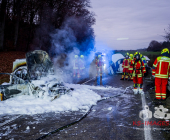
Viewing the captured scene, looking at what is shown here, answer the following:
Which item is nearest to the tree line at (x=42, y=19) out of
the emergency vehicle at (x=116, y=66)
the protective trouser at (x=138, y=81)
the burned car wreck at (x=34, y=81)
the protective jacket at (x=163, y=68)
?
the emergency vehicle at (x=116, y=66)

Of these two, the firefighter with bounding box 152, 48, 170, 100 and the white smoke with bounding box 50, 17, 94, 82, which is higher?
the white smoke with bounding box 50, 17, 94, 82

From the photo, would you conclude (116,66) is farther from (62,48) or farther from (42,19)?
(42,19)

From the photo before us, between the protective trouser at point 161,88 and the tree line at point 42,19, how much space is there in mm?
16951

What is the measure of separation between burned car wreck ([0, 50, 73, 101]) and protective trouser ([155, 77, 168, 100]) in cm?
369

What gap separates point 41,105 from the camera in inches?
230

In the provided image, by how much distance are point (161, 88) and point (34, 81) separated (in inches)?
204

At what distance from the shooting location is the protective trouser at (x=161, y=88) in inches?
269

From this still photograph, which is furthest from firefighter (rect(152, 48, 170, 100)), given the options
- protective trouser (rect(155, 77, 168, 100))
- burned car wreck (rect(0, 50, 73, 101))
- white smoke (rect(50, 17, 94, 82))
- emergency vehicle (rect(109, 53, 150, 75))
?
white smoke (rect(50, 17, 94, 82))

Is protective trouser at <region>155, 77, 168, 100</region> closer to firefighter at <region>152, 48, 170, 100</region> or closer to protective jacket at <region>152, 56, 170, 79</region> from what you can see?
firefighter at <region>152, 48, 170, 100</region>

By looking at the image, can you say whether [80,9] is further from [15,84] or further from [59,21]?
[15,84]

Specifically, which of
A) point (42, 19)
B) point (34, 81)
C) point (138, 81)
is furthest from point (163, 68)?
point (42, 19)

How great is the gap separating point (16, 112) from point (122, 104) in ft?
12.3

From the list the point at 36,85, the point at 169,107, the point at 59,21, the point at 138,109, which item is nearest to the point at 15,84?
the point at 36,85

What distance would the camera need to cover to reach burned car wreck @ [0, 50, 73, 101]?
633cm
